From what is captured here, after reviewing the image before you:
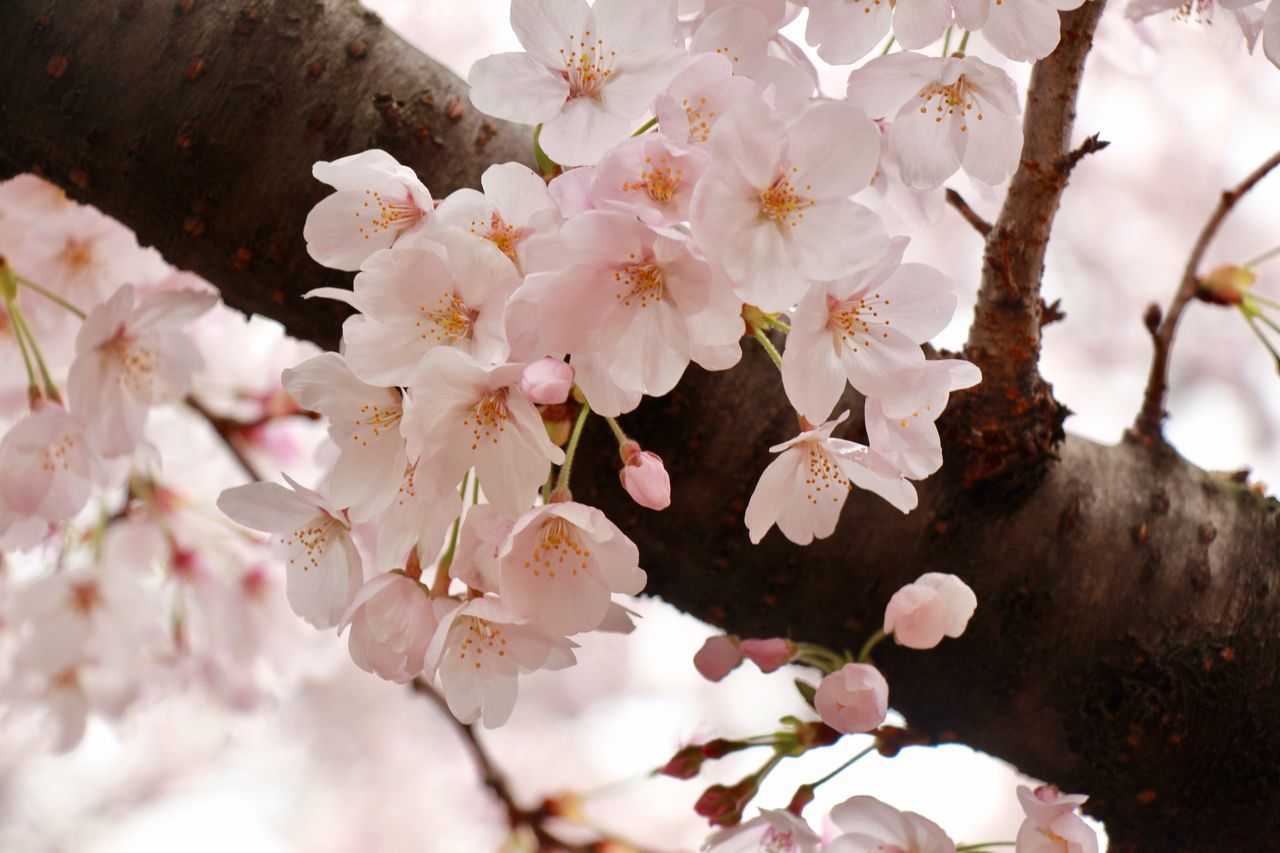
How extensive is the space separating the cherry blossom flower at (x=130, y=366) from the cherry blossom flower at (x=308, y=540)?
0.33 m

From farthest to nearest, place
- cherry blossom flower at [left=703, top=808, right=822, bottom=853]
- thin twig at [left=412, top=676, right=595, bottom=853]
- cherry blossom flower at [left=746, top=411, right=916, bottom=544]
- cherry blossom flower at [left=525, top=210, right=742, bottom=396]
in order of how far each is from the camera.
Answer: thin twig at [left=412, top=676, right=595, bottom=853] → cherry blossom flower at [left=703, top=808, right=822, bottom=853] → cherry blossom flower at [left=746, top=411, right=916, bottom=544] → cherry blossom flower at [left=525, top=210, right=742, bottom=396]

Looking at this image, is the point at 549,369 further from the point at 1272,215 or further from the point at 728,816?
the point at 1272,215

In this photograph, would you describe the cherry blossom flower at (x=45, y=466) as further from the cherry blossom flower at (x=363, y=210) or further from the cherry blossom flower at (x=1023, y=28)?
the cherry blossom flower at (x=1023, y=28)

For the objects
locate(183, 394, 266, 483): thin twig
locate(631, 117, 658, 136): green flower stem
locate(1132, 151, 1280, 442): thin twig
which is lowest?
locate(183, 394, 266, 483): thin twig

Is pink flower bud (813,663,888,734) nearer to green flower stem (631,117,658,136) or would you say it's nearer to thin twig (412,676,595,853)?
green flower stem (631,117,658,136)

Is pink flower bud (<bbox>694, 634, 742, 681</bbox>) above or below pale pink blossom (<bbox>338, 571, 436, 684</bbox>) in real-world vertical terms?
above

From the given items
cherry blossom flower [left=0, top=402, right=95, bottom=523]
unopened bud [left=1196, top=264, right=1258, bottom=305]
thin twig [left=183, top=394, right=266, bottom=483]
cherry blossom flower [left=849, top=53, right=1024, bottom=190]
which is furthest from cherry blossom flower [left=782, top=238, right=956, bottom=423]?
thin twig [left=183, top=394, right=266, bottom=483]

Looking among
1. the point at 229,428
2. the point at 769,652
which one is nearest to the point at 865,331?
the point at 769,652

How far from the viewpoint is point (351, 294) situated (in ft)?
1.74

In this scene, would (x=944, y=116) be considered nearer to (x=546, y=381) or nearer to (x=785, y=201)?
(x=785, y=201)

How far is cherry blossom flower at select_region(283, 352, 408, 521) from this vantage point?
1.88 feet

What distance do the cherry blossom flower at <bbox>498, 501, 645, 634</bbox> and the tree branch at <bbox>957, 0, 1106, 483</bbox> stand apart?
0.33 metres

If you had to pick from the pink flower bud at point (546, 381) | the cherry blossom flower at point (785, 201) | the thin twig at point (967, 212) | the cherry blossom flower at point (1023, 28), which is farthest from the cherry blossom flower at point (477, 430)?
the thin twig at point (967, 212)

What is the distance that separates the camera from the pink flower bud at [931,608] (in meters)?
0.65
